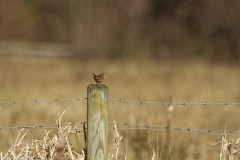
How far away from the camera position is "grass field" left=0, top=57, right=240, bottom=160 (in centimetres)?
511

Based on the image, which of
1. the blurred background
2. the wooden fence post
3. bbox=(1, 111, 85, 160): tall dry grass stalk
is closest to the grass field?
the blurred background

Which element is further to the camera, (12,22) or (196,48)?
(196,48)

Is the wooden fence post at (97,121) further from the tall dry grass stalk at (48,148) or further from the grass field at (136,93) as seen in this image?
the grass field at (136,93)

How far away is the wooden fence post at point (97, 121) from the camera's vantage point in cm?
312

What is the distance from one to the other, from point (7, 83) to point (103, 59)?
4.21m

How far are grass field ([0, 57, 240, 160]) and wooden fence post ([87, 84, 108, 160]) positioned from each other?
769mm

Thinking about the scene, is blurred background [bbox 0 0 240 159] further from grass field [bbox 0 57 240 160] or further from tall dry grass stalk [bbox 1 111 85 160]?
tall dry grass stalk [bbox 1 111 85 160]

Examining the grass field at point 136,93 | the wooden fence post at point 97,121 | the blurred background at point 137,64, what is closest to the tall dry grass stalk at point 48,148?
the wooden fence post at point 97,121

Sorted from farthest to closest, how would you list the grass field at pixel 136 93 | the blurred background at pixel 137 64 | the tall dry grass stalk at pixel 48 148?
the blurred background at pixel 137 64, the grass field at pixel 136 93, the tall dry grass stalk at pixel 48 148

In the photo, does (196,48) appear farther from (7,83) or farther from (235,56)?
(7,83)

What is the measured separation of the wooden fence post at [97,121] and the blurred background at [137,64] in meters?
1.06

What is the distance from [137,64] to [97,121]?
9.18 meters

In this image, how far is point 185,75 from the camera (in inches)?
418

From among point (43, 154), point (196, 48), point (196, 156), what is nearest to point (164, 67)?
point (196, 48)
